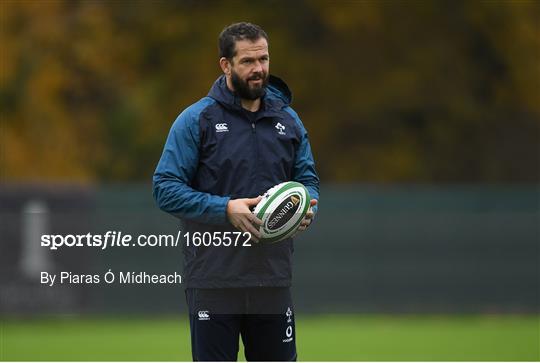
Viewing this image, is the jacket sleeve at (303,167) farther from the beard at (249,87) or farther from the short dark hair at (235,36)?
the short dark hair at (235,36)

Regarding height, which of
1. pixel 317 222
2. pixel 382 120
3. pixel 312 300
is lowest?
pixel 312 300

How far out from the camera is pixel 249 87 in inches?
229

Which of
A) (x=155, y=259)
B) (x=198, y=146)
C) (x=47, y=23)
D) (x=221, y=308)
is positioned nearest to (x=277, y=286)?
(x=221, y=308)

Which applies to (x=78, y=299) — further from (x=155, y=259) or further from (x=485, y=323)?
(x=485, y=323)

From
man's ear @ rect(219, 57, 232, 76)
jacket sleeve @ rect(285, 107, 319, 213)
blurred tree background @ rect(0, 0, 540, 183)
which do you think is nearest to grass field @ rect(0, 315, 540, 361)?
blurred tree background @ rect(0, 0, 540, 183)

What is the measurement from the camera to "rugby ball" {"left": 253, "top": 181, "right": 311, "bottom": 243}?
5.62 metres

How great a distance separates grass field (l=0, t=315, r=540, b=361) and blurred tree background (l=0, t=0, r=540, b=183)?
4.64 metres

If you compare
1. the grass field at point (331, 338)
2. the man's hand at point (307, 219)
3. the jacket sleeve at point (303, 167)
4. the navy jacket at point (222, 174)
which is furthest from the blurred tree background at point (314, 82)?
the man's hand at point (307, 219)

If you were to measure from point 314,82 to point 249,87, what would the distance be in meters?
15.2

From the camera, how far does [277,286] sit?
583cm

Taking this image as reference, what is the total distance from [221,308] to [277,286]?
12.2 inches

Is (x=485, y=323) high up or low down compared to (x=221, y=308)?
up

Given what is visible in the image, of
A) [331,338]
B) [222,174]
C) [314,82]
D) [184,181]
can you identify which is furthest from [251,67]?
[314,82]

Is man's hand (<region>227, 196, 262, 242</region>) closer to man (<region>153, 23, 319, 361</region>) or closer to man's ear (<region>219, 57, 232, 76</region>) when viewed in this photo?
man (<region>153, 23, 319, 361</region>)
